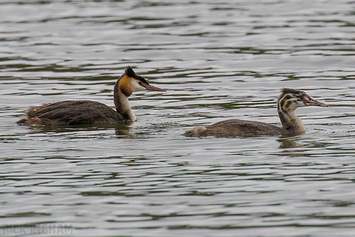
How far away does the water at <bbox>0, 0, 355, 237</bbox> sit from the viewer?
26.8 ft

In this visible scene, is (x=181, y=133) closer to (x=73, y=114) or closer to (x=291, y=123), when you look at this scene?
(x=291, y=123)

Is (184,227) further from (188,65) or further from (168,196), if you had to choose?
(188,65)

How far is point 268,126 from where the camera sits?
12.9m

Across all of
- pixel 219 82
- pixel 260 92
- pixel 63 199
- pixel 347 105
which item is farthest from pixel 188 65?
pixel 63 199

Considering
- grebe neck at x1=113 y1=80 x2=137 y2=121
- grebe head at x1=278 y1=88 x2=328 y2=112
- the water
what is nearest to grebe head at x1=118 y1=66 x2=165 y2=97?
grebe neck at x1=113 y1=80 x2=137 y2=121

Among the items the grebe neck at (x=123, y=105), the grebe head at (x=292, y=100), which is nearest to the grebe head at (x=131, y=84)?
the grebe neck at (x=123, y=105)

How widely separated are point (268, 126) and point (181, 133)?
57.6 inches

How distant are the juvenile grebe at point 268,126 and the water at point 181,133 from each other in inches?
9.1

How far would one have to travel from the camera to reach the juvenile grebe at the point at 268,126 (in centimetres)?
1248

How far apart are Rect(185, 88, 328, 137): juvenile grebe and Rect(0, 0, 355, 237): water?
230mm

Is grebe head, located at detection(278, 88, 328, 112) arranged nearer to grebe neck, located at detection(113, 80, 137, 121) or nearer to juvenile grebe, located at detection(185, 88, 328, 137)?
juvenile grebe, located at detection(185, 88, 328, 137)

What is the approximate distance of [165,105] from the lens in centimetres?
1675

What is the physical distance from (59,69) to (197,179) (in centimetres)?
1269

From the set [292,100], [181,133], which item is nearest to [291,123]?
[292,100]
